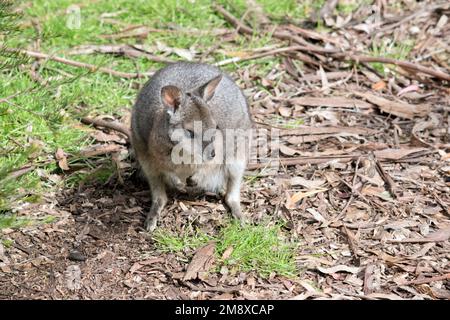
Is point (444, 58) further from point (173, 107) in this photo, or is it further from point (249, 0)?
point (173, 107)

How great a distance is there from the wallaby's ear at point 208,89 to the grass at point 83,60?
97 cm

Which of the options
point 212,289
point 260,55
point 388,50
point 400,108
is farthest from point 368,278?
point 388,50

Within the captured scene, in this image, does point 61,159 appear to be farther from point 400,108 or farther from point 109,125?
point 400,108

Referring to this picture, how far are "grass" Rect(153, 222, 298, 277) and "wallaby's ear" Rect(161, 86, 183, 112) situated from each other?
0.80 meters

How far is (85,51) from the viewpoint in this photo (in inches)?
246

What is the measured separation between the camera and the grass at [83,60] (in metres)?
5.16

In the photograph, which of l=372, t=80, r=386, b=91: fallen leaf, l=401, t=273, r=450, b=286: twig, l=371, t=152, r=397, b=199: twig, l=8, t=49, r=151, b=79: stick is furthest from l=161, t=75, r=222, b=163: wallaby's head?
l=372, t=80, r=386, b=91: fallen leaf

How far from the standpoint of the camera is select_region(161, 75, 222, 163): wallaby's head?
4.36m

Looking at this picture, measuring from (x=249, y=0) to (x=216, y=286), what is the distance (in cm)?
367

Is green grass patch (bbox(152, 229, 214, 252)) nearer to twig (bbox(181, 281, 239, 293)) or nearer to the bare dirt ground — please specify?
the bare dirt ground

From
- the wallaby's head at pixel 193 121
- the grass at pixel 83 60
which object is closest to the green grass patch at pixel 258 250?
the wallaby's head at pixel 193 121

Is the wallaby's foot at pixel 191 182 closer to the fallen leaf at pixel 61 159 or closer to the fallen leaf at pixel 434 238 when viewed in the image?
the fallen leaf at pixel 61 159

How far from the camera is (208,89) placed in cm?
443

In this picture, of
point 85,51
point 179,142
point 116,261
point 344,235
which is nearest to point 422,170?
point 344,235
